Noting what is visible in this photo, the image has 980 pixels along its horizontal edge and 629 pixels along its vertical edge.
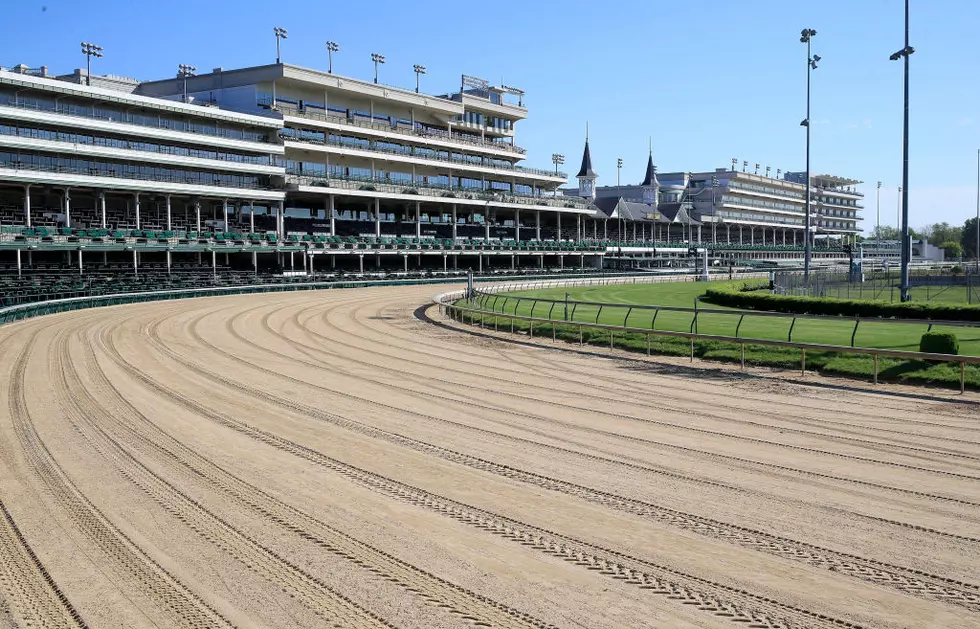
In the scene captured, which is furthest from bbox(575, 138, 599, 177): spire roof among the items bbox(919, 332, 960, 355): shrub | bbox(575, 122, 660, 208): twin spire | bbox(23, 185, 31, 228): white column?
bbox(919, 332, 960, 355): shrub

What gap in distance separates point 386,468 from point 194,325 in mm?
19425

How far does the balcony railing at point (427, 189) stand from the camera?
211ft

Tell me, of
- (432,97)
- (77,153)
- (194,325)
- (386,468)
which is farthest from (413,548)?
(432,97)

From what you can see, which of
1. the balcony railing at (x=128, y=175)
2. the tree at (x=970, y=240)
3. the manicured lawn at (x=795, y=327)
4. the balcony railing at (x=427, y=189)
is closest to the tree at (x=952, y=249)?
the tree at (x=970, y=240)

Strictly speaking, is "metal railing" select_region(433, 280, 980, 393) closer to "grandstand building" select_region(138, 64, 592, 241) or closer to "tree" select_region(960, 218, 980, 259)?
"grandstand building" select_region(138, 64, 592, 241)

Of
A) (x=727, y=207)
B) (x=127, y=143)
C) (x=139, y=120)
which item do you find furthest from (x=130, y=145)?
(x=727, y=207)

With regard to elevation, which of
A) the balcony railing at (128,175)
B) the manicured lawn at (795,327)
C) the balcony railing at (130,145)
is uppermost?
the balcony railing at (130,145)

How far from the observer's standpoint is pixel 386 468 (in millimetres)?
9344

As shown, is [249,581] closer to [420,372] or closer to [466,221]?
[420,372]

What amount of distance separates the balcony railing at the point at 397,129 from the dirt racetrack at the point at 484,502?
169 ft

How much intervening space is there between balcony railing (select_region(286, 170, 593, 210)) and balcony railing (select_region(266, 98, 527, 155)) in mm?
4454

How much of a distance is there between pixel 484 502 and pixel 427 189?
220 ft

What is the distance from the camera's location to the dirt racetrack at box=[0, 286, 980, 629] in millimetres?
5836

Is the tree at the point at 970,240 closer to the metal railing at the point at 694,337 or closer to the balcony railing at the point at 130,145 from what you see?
the balcony railing at the point at 130,145
